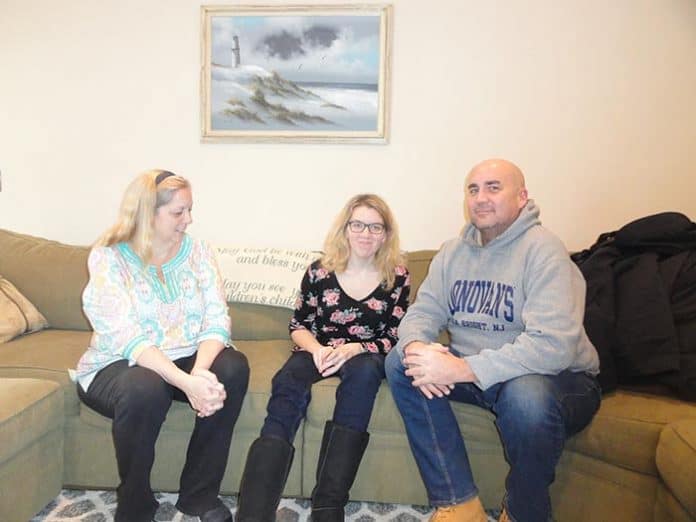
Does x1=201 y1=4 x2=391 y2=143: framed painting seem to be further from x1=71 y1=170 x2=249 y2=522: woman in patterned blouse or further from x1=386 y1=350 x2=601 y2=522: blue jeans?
x1=386 y1=350 x2=601 y2=522: blue jeans

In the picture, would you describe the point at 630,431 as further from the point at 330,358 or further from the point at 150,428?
the point at 150,428

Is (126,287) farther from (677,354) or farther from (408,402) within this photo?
(677,354)

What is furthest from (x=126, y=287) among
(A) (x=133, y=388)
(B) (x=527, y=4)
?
(B) (x=527, y=4)

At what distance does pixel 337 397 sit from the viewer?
171 centimetres

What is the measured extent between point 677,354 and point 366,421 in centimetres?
95

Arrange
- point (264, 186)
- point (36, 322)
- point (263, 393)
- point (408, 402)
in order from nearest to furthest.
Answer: point (408, 402), point (263, 393), point (36, 322), point (264, 186)

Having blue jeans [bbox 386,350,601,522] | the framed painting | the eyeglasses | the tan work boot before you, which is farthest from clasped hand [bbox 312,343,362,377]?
the framed painting

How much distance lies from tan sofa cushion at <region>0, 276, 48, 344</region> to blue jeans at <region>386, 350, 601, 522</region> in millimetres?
1486

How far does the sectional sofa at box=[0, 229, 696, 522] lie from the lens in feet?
4.87

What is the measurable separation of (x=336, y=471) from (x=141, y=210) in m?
0.96

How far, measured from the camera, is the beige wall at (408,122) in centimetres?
251

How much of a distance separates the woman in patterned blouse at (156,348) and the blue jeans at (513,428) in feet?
1.77

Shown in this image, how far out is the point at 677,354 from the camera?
1.67 meters

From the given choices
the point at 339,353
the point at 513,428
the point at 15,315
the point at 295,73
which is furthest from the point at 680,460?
the point at 15,315
